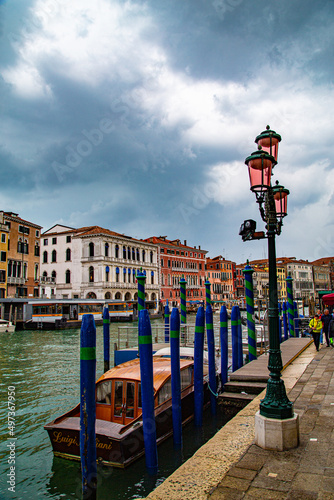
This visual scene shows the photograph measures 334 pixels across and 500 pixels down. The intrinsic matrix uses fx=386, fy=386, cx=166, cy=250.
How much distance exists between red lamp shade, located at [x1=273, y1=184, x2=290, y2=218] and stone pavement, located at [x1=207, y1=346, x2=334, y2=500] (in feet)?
9.20

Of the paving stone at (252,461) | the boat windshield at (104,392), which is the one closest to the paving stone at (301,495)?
the paving stone at (252,461)

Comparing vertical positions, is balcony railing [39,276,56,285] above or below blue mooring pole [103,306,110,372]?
above

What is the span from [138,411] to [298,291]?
278 feet

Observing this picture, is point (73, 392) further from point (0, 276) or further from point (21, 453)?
point (0, 276)

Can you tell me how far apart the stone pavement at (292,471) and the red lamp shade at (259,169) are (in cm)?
278

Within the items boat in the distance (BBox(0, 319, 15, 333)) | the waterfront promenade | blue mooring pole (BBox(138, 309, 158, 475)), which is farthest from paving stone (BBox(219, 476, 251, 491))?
boat in the distance (BBox(0, 319, 15, 333))

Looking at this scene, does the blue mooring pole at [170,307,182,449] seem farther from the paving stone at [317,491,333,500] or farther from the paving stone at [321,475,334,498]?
the paving stone at [317,491,333,500]

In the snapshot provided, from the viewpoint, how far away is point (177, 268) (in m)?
59.0

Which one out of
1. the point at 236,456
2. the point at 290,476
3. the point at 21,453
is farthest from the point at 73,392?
the point at 290,476

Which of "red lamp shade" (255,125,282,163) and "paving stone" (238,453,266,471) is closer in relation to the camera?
"paving stone" (238,453,266,471)

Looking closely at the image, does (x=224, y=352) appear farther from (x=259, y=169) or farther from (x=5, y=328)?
(x=5, y=328)

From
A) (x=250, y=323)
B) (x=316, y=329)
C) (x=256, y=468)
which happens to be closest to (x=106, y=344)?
(x=250, y=323)

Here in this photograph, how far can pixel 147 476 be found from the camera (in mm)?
5355

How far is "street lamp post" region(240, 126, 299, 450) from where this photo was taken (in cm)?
386
